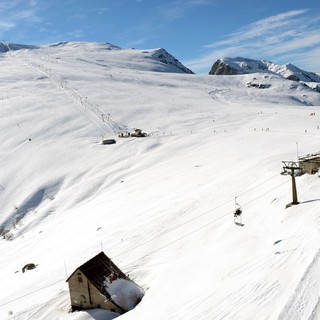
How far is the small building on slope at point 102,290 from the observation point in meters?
17.9

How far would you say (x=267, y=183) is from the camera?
26.4m

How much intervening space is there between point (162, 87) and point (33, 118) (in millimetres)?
35163

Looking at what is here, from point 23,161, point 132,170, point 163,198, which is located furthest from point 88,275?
point 23,161

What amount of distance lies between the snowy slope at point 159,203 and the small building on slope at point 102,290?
57 cm

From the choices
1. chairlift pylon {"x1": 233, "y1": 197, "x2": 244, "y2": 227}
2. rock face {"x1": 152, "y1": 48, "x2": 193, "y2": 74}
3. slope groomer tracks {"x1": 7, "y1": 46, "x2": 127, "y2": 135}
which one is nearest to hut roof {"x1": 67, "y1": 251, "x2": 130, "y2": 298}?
chairlift pylon {"x1": 233, "y1": 197, "x2": 244, "y2": 227}

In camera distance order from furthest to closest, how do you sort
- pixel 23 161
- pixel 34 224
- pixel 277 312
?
pixel 23 161, pixel 34 224, pixel 277 312

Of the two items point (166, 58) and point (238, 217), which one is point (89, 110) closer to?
point (238, 217)

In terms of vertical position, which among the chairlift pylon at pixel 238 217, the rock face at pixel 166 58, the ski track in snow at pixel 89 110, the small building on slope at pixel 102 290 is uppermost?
the rock face at pixel 166 58

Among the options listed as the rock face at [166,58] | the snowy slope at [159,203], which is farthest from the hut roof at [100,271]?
the rock face at [166,58]

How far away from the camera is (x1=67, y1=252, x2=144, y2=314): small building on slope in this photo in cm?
1786

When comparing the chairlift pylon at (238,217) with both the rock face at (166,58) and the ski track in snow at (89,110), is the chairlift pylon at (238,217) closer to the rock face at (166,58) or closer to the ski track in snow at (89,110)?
the ski track in snow at (89,110)

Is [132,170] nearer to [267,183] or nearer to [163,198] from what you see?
[163,198]

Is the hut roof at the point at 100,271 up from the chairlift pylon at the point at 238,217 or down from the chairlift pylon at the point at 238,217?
down

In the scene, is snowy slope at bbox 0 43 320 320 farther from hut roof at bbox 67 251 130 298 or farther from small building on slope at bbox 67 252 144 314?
hut roof at bbox 67 251 130 298
